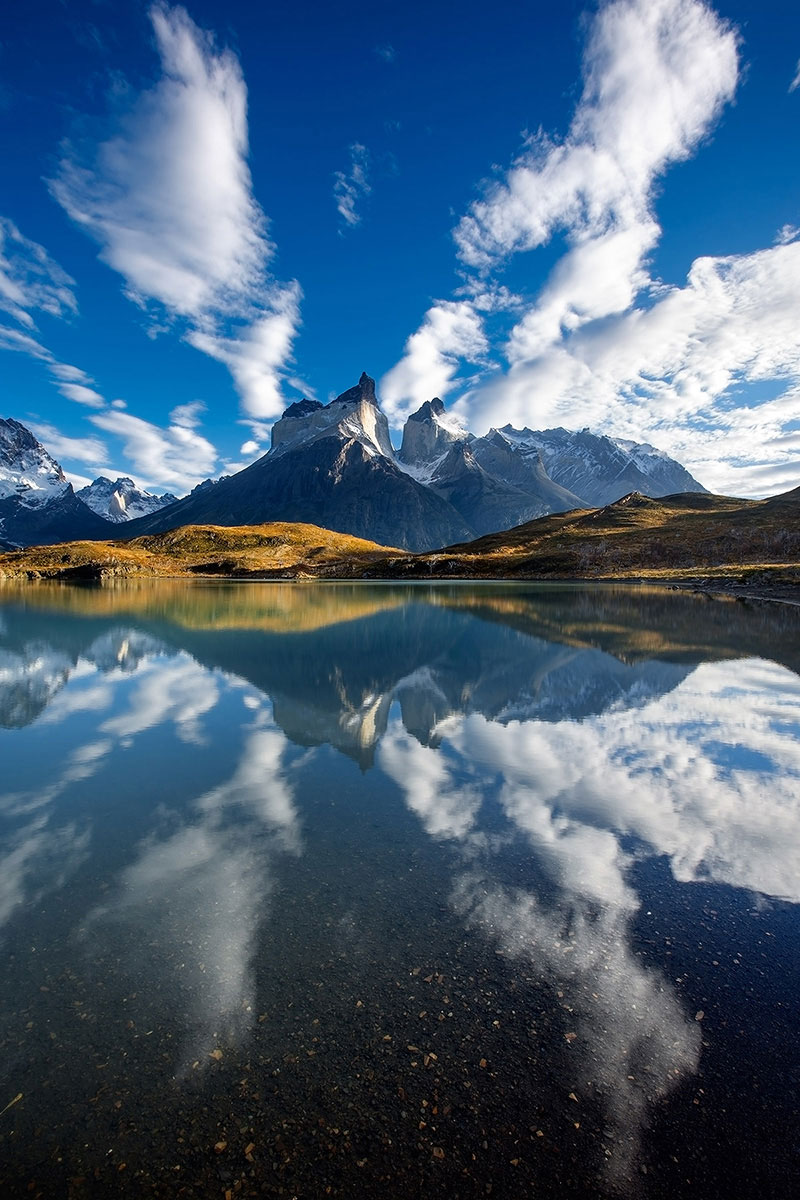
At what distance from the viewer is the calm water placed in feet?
21.5

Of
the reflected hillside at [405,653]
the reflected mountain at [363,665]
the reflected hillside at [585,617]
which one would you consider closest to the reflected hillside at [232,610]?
the reflected hillside at [585,617]

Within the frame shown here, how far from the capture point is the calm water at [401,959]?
657 centimetres

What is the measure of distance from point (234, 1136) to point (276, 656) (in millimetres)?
38841

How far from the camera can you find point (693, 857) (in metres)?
13.8

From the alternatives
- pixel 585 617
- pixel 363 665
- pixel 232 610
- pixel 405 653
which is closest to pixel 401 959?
pixel 363 665

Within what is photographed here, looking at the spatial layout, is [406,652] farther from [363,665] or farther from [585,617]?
[585,617]

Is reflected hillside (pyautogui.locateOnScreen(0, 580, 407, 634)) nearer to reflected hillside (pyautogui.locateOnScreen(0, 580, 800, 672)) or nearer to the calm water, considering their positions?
reflected hillside (pyautogui.locateOnScreen(0, 580, 800, 672))

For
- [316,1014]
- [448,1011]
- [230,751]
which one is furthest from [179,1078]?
[230,751]

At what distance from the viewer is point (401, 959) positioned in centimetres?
977

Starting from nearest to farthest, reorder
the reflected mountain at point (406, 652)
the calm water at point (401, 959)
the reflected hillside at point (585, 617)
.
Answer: the calm water at point (401, 959) < the reflected mountain at point (406, 652) < the reflected hillside at point (585, 617)

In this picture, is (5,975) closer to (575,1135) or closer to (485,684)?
(575,1135)

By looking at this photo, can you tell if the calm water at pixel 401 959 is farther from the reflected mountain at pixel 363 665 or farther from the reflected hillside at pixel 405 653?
the reflected hillside at pixel 405 653

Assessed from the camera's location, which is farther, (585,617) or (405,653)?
(585,617)

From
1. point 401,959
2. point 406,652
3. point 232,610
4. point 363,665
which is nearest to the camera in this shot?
point 401,959
